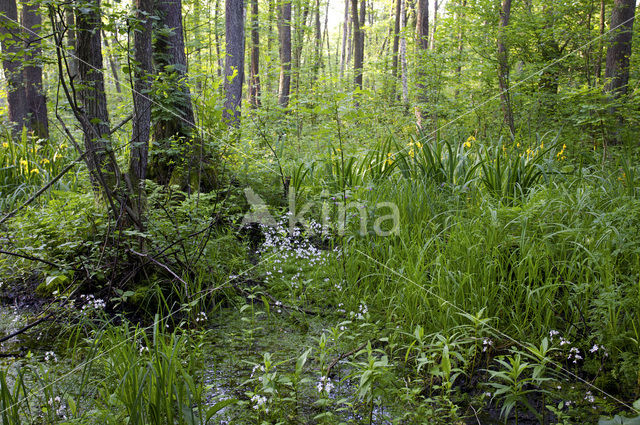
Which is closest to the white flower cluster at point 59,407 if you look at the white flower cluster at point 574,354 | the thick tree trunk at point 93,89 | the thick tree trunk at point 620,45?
the thick tree trunk at point 93,89

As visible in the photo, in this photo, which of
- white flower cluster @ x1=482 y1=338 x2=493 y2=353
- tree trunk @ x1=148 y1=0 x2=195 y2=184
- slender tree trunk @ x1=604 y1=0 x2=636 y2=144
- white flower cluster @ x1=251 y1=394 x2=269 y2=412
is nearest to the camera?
white flower cluster @ x1=251 y1=394 x2=269 y2=412

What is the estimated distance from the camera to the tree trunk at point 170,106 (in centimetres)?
430

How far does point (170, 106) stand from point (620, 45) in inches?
271

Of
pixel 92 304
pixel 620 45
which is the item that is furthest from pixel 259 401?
pixel 620 45

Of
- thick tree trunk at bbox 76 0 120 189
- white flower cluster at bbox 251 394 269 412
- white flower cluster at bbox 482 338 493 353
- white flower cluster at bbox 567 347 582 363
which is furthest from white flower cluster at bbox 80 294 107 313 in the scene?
white flower cluster at bbox 567 347 582 363

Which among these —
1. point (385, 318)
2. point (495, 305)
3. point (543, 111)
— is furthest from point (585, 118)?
point (385, 318)

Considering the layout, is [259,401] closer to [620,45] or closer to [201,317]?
[201,317]

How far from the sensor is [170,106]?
4.28 metres

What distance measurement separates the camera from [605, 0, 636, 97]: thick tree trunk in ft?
20.3

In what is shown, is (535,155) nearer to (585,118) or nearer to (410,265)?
(585,118)

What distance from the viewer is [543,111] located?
6.61 m

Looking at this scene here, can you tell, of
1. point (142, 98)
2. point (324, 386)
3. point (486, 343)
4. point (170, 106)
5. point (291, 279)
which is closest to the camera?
point (324, 386)

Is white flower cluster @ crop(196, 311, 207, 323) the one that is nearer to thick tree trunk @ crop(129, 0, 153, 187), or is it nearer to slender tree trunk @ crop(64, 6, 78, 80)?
thick tree trunk @ crop(129, 0, 153, 187)

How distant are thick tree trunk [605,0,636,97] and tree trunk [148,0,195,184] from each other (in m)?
6.35
